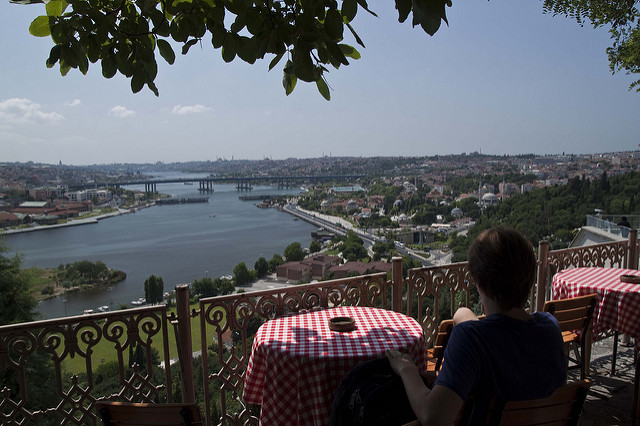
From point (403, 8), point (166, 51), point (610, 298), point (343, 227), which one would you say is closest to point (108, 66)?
point (166, 51)

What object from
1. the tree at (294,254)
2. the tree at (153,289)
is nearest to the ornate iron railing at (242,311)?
the tree at (153,289)

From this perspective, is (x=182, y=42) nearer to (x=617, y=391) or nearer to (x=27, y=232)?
(x=617, y=391)

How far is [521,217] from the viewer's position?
31.9 meters

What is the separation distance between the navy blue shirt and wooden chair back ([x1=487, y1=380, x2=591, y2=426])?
0.12 ft

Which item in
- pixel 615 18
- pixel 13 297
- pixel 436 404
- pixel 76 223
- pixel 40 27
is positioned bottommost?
pixel 76 223

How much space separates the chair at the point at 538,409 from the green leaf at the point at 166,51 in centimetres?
172

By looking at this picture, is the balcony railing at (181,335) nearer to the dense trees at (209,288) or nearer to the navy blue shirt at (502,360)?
the navy blue shirt at (502,360)

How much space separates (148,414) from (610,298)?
2.74 m

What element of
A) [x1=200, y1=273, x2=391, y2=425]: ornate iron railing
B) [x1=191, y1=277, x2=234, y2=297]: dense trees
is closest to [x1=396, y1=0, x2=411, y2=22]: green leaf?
[x1=200, y1=273, x2=391, y2=425]: ornate iron railing

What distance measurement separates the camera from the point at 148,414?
3.77 ft

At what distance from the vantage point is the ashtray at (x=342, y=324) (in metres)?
1.84

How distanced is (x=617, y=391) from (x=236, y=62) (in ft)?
10.1

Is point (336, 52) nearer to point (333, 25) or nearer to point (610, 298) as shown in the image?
point (333, 25)

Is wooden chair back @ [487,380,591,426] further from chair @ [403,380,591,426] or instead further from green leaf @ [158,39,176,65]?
green leaf @ [158,39,176,65]
